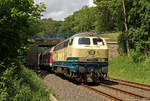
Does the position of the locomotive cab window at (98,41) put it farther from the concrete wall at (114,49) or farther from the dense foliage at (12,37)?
the concrete wall at (114,49)

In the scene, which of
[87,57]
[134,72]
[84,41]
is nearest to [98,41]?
[84,41]

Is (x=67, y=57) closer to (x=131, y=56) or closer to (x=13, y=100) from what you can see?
(x=13, y=100)

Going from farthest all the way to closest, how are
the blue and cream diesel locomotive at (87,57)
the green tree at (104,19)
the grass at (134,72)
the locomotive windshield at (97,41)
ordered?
the green tree at (104,19) < the grass at (134,72) < the locomotive windshield at (97,41) < the blue and cream diesel locomotive at (87,57)

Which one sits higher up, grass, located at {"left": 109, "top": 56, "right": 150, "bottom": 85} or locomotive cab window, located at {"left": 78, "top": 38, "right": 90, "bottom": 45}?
locomotive cab window, located at {"left": 78, "top": 38, "right": 90, "bottom": 45}

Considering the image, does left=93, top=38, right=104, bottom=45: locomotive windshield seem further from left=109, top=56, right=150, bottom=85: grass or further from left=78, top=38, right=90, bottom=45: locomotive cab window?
left=109, top=56, right=150, bottom=85: grass

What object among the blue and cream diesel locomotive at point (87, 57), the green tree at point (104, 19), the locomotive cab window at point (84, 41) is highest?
the green tree at point (104, 19)

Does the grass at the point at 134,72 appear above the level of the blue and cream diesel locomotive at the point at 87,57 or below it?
below

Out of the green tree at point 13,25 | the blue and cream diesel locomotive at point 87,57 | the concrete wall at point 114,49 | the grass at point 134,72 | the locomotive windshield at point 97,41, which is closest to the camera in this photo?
the green tree at point 13,25

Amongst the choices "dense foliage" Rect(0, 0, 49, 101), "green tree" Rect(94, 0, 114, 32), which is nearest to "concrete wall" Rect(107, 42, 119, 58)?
"dense foliage" Rect(0, 0, 49, 101)

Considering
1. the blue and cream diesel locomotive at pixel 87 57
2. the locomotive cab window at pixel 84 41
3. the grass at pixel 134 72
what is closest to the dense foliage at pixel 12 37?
the blue and cream diesel locomotive at pixel 87 57

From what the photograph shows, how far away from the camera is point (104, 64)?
12.1 meters

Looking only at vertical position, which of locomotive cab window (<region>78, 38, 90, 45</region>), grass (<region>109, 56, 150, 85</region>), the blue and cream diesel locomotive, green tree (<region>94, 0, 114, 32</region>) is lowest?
grass (<region>109, 56, 150, 85</region>)

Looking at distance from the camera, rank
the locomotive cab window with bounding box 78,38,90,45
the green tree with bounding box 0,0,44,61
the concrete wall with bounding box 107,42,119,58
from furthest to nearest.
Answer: the concrete wall with bounding box 107,42,119,58 → the locomotive cab window with bounding box 78,38,90,45 → the green tree with bounding box 0,0,44,61

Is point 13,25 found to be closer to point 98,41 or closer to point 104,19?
point 98,41
